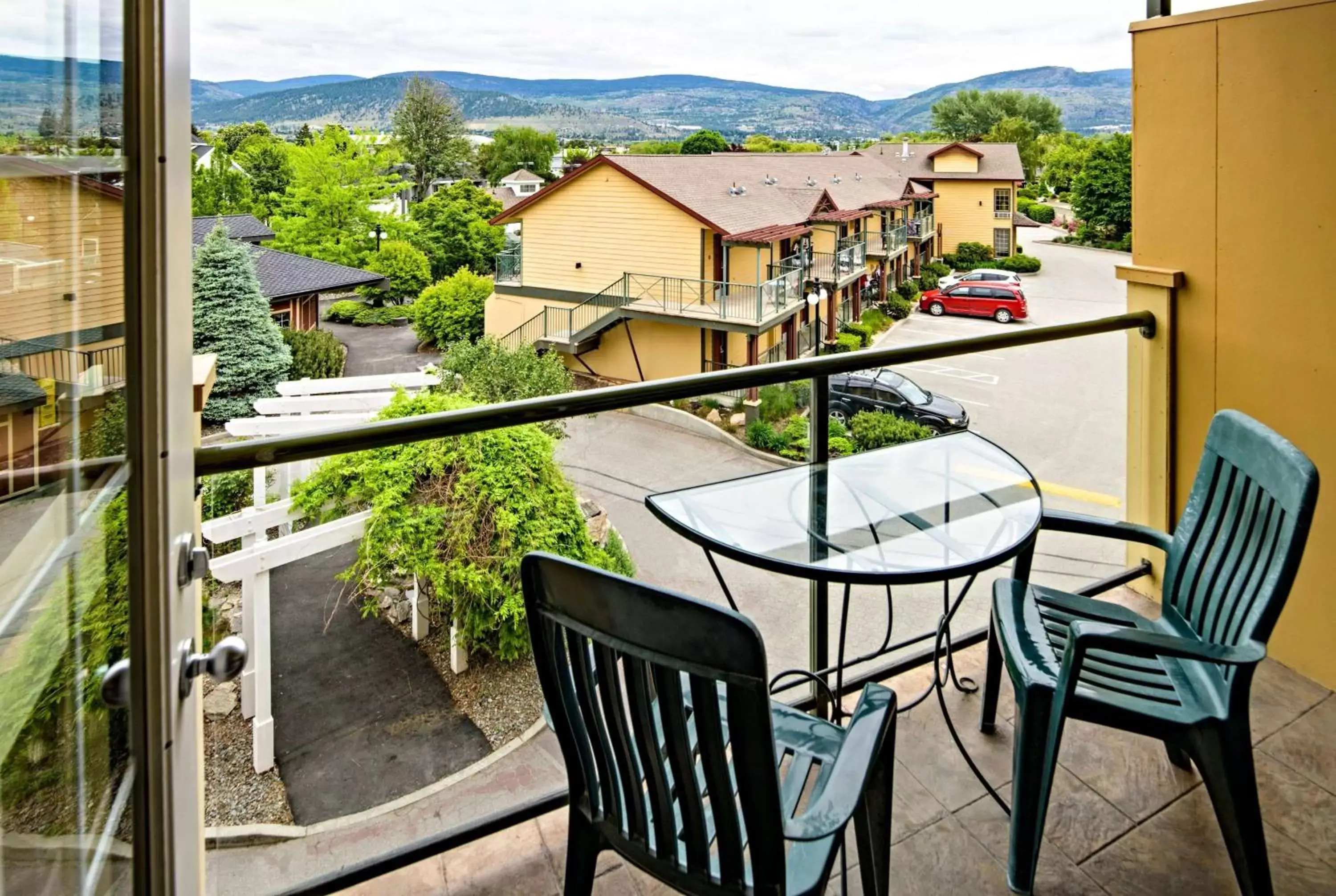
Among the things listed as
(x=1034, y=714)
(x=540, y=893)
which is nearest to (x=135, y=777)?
(x=540, y=893)

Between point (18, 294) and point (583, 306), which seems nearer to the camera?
point (18, 294)

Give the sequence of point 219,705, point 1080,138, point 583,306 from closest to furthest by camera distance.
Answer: point 219,705, point 1080,138, point 583,306

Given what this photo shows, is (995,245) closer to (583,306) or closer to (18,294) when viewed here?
(583,306)

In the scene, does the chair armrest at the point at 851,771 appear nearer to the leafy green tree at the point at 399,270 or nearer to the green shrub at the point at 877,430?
the green shrub at the point at 877,430

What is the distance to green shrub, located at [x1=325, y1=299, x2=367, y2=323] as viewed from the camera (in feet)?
36.0

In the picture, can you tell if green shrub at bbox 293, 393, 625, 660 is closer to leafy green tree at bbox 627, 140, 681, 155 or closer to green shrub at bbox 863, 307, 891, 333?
green shrub at bbox 863, 307, 891, 333

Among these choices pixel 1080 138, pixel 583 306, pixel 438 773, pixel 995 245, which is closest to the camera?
pixel 438 773

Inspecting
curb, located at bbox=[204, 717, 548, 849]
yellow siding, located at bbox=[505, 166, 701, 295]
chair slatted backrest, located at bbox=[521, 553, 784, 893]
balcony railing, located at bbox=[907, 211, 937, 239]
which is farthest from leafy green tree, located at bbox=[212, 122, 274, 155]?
balcony railing, located at bbox=[907, 211, 937, 239]

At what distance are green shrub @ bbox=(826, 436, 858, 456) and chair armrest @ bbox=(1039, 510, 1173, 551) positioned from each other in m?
0.48

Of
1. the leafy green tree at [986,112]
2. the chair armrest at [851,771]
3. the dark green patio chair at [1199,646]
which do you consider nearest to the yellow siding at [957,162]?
the leafy green tree at [986,112]

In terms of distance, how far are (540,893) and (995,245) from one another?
537 inches

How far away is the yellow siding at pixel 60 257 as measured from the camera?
50 centimetres

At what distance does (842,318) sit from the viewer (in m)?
13.9

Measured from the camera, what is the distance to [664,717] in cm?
82
